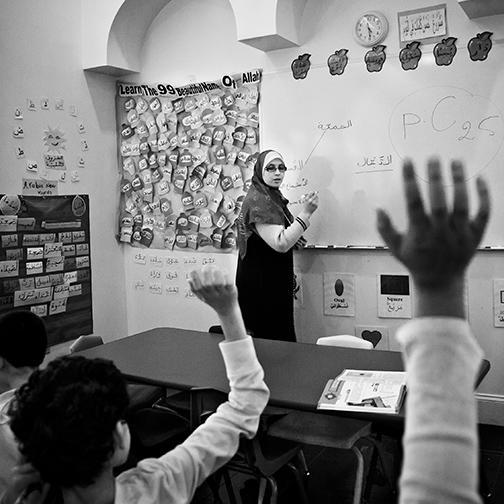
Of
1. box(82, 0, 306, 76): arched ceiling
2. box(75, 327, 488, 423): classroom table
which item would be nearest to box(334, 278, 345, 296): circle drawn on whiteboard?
box(75, 327, 488, 423): classroom table

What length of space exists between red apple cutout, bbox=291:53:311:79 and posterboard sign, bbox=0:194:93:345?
1.73 m

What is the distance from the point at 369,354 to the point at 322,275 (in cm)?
146

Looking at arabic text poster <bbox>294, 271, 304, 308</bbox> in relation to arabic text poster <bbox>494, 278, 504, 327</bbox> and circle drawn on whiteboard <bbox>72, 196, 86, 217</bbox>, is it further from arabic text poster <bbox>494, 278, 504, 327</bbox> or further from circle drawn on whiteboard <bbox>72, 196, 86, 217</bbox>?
circle drawn on whiteboard <bbox>72, 196, 86, 217</bbox>

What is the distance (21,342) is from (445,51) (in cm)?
285

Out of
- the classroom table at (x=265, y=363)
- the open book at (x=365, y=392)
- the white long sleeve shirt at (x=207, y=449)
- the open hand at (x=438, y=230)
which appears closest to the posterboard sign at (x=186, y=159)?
the classroom table at (x=265, y=363)

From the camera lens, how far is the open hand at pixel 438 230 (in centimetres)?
51

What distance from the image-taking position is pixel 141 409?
2.79 metres

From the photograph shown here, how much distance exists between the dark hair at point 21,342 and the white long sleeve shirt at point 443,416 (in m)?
1.55

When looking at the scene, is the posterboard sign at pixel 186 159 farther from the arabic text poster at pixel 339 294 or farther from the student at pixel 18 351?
the student at pixel 18 351

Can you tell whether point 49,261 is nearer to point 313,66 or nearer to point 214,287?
point 313,66

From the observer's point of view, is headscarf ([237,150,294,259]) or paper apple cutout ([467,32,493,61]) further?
headscarf ([237,150,294,259])

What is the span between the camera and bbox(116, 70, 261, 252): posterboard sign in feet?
14.2

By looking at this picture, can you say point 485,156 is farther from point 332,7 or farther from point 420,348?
point 420,348

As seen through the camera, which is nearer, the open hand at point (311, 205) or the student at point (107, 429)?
the student at point (107, 429)
